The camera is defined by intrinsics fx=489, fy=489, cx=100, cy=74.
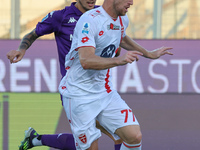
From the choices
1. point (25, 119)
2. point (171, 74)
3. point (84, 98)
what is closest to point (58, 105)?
point (25, 119)

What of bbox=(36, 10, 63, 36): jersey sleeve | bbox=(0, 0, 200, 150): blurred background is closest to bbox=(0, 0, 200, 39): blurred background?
bbox=(0, 0, 200, 150): blurred background

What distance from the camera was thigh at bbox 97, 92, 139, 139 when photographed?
3.48 metres

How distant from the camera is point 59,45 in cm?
401

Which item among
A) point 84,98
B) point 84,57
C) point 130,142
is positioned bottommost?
point 130,142

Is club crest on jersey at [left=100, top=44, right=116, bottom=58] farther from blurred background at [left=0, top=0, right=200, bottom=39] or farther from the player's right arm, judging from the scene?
blurred background at [left=0, top=0, right=200, bottom=39]

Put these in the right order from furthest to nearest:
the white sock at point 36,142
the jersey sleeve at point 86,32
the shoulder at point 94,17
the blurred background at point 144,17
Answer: the blurred background at point 144,17
the white sock at point 36,142
the shoulder at point 94,17
the jersey sleeve at point 86,32

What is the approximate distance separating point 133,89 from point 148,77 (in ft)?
1.18

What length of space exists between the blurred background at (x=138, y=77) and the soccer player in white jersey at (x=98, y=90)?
1.35m

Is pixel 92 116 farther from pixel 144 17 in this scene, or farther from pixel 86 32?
pixel 144 17

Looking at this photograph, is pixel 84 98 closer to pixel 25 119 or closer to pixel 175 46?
pixel 25 119

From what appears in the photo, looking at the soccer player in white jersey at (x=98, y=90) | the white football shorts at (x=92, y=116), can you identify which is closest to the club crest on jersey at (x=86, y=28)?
the soccer player in white jersey at (x=98, y=90)

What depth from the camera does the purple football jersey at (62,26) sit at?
156 inches

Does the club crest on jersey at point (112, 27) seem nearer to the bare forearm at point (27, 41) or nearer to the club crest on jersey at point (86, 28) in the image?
the club crest on jersey at point (86, 28)

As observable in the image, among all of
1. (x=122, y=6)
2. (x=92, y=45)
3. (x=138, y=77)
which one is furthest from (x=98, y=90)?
(x=138, y=77)
